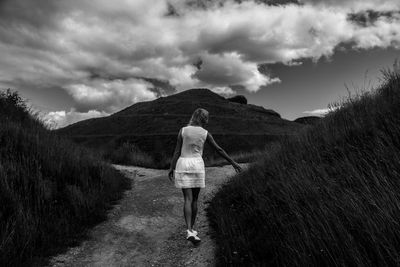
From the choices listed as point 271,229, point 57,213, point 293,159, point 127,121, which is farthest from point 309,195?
point 127,121

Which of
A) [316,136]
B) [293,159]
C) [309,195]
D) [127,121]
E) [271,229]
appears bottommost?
[271,229]

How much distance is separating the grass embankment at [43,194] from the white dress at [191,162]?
2017mm

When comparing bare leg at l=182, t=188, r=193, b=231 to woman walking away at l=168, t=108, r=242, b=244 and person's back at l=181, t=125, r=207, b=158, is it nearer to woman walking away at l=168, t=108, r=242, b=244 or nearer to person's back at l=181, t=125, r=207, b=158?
woman walking away at l=168, t=108, r=242, b=244

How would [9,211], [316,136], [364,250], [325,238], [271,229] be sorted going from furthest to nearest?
[316,136], [9,211], [271,229], [325,238], [364,250]

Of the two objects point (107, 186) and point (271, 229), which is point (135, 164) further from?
point (271, 229)

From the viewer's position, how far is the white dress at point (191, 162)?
16.7 feet

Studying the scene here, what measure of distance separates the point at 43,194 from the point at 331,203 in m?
4.72

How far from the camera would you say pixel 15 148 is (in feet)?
21.8

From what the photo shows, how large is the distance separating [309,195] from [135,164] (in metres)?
11.0

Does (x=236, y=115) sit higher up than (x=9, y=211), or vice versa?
(x=236, y=115)

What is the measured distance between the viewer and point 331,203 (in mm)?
3143

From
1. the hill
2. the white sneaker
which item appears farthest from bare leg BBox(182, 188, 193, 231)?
the hill

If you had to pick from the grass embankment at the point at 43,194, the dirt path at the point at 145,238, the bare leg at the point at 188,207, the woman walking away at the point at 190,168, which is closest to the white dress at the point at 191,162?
the woman walking away at the point at 190,168

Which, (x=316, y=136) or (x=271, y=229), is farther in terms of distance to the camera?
(x=316, y=136)
